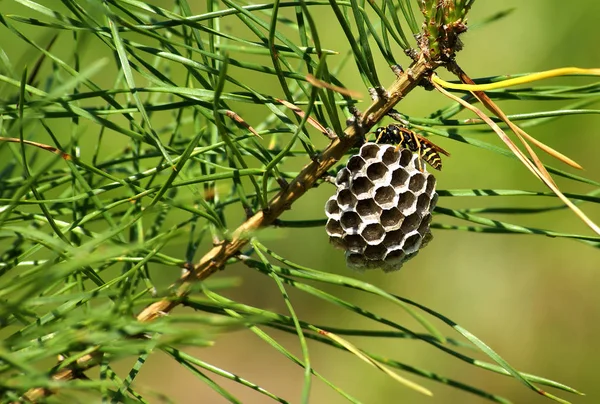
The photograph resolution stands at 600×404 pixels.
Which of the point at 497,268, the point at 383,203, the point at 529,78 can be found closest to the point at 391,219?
the point at 383,203

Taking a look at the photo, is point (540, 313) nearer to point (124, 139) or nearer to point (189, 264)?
point (124, 139)

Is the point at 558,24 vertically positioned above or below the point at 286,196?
above

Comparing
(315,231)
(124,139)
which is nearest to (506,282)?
(315,231)

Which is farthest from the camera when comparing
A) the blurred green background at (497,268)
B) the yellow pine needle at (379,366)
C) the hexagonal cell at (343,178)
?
the blurred green background at (497,268)

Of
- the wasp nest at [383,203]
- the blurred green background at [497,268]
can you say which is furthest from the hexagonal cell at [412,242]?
the blurred green background at [497,268]

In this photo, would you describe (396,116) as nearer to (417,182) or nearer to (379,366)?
(417,182)

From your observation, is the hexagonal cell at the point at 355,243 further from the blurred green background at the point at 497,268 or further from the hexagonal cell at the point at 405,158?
the blurred green background at the point at 497,268

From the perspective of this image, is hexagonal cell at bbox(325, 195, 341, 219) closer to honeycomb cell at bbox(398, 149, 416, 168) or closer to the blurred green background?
honeycomb cell at bbox(398, 149, 416, 168)
